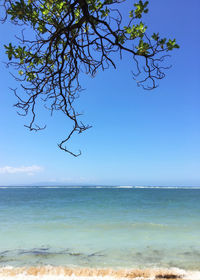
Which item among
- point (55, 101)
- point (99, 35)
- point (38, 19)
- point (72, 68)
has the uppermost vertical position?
point (38, 19)

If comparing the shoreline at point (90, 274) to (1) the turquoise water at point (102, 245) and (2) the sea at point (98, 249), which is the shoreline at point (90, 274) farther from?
(1) the turquoise water at point (102, 245)

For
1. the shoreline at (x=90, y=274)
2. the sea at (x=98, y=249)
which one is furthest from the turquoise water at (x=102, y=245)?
the shoreline at (x=90, y=274)

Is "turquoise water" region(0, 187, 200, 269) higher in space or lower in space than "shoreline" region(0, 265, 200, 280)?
lower

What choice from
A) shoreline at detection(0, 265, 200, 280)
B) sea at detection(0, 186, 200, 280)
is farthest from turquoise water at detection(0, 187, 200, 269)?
shoreline at detection(0, 265, 200, 280)

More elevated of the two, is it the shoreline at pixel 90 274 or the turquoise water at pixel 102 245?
the shoreline at pixel 90 274

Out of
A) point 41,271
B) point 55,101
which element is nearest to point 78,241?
point 41,271

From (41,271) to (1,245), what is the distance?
3.00 metres

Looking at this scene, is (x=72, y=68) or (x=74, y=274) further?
(x=74, y=274)

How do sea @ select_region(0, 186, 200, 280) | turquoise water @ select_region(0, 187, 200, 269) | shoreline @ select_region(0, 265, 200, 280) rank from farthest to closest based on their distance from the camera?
turquoise water @ select_region(0, 187, 200, 269) → sea @ select_region(0, 186, 200, 280) → shoreline @ select_region(0, 265, 200, 280)

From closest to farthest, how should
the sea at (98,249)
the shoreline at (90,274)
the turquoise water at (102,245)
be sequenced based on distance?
the shoreline at (90,274), the sea at (98,249), the turquoise water at (102,245)

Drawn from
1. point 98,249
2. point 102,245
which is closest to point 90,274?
point 98,249

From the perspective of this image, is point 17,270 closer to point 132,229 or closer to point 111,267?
point 111,267

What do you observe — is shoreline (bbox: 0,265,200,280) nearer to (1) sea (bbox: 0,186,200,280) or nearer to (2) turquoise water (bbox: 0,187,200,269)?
(1) sea (bbox: 0,186,200,280)

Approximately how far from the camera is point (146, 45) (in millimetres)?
2127
